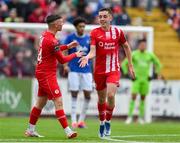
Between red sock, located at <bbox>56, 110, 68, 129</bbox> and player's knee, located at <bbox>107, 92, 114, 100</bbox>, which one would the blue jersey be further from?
red sock, located at <bbox>56, 110, 68, 129</bbox>

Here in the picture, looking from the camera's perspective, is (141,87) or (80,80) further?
(141,87)

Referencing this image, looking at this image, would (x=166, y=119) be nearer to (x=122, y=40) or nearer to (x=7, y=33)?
(x=7, y=33)

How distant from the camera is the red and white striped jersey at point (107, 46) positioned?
52.9ft

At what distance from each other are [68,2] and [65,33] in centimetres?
369

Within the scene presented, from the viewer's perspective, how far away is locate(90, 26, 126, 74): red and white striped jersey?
634 inches

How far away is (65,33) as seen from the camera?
26469 mm

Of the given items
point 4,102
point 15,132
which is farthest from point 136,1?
point 15,132

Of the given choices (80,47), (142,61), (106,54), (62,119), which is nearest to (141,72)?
(142,61)

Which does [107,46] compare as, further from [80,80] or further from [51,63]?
[80,80]

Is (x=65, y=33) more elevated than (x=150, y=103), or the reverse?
(x=65, y=33)

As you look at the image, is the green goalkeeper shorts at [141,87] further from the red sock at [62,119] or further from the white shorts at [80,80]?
the red sock at [62,119]

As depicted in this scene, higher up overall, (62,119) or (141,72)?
(141,72)

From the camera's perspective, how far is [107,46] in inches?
635

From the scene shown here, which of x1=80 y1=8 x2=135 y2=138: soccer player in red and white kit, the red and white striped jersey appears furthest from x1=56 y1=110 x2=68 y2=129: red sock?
the red and white striped jersey
